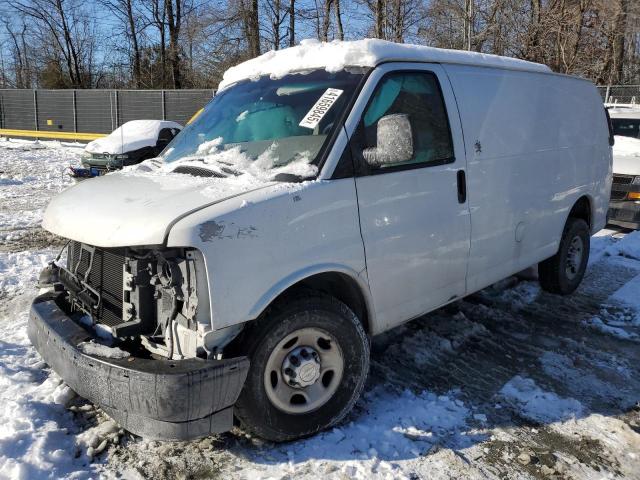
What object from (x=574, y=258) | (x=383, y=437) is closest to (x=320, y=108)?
(x=383, y=437)

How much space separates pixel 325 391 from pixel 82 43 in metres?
42.2

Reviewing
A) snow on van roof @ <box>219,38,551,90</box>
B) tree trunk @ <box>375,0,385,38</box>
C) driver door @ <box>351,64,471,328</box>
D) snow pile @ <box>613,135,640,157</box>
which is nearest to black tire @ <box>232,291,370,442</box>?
driver door @ <box>351,64,471,328</box>

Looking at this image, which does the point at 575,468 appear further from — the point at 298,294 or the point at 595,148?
the point at 595,148

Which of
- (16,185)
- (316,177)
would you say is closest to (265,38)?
(16,185)

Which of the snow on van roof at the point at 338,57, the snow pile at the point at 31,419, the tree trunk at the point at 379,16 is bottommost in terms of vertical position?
the snow pile at the point at 31,419

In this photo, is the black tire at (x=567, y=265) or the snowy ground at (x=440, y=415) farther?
the black tire at (x=567, y=265)

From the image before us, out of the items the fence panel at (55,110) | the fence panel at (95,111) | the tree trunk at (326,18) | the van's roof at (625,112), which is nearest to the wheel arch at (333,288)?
the van's roof at (625,112)

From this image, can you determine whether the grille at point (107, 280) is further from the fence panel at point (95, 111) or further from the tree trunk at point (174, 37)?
the tree trunk at point (174, 37)

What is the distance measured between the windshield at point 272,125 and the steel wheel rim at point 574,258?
355 cm

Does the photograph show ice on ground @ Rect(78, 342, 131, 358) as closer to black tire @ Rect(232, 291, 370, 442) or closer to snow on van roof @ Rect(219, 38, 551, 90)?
black tire @ Rect(232, 291, 370, 442)

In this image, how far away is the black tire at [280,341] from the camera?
9.46 feet

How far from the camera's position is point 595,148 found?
5836 mm

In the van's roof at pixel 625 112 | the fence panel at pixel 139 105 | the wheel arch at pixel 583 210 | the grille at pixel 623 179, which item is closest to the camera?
the wheel arch at pixel 583 210

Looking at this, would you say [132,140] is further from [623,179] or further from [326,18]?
[326,18]
